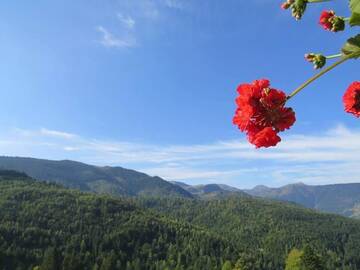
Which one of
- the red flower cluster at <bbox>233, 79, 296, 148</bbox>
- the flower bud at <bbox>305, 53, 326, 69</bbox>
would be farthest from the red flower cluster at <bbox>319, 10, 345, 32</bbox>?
the red flower cluster at <bbox>233, 79, 296, 148</bbox>

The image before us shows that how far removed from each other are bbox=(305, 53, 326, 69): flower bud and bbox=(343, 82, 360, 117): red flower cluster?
0.64 ft

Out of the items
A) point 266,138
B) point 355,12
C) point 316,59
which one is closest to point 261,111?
point 266,138

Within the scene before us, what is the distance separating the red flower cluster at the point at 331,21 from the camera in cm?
259

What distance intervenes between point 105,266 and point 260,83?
12085 cm

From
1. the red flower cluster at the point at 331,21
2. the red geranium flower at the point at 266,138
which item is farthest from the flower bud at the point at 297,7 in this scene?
the red geranium flower at the point at 266,138

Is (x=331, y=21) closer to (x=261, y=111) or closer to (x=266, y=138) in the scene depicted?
(x=261, y=111)

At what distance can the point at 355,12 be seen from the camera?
215 centimetres

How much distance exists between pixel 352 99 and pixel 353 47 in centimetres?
34

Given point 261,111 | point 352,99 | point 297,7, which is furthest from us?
point 297,7

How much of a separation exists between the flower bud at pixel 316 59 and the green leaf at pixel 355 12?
0.31m

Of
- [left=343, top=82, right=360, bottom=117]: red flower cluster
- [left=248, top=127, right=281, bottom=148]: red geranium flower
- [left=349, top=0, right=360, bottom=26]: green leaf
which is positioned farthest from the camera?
[left=343, top=82, right=360, bottom=117]: red flower cluster

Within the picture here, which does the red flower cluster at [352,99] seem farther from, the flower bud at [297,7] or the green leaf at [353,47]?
the flower bud at [297,7]

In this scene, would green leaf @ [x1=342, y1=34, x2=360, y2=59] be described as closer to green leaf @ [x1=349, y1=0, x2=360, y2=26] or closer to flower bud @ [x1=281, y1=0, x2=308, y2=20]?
green leaf @ [x1=349, y1=0, x2=360, y2=26]

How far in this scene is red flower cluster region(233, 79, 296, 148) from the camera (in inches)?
92.7
